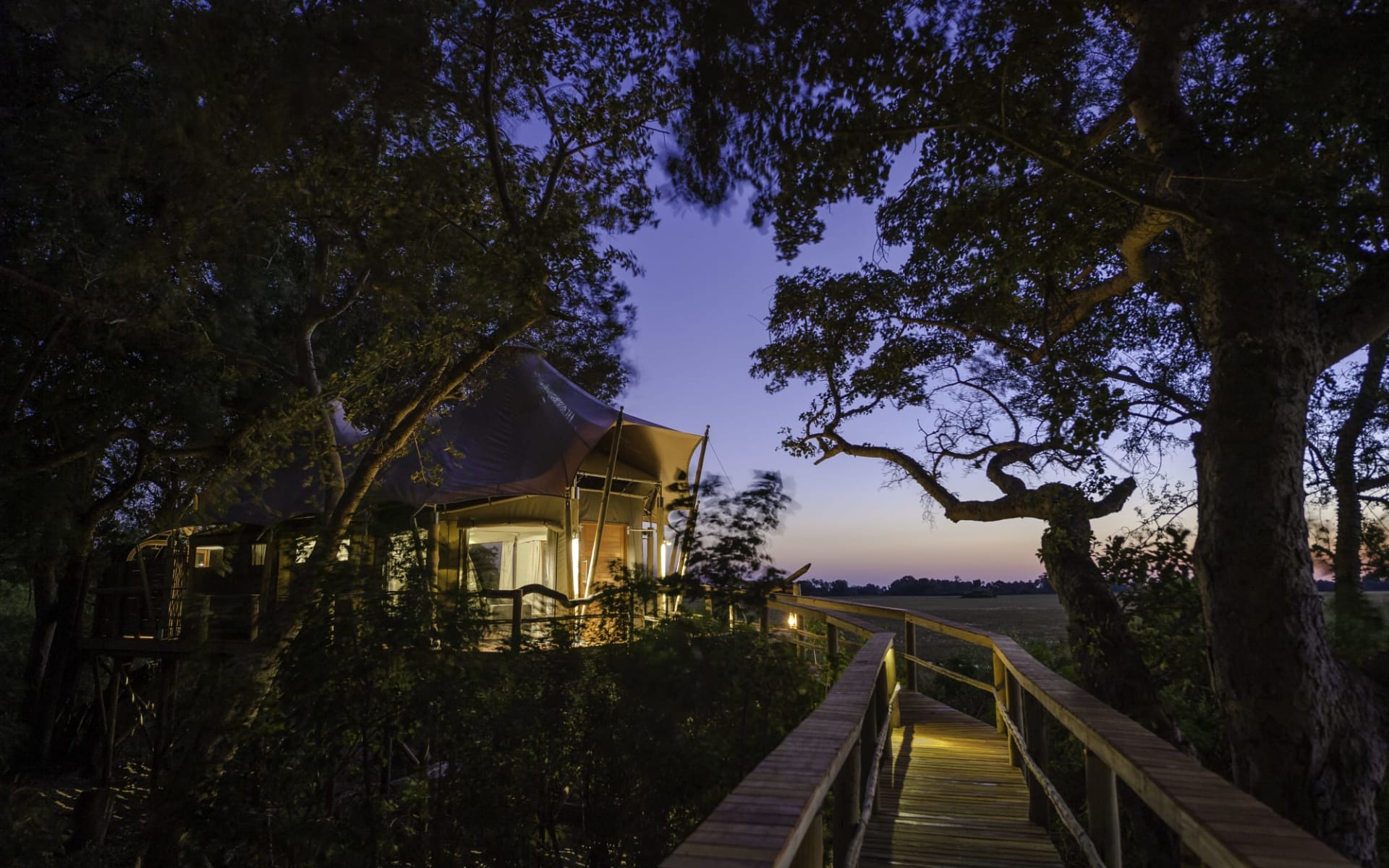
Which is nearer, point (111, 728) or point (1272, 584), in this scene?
point (1272, 584)

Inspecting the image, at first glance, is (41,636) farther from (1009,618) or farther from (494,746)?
(1009,618)

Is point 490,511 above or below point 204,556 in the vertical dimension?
above

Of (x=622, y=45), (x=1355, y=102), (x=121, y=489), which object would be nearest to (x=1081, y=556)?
(x=1355, y=102)

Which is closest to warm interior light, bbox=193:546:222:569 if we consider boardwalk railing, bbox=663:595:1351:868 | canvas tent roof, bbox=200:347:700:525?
canvas tent roof, bbox=200:347:700:525

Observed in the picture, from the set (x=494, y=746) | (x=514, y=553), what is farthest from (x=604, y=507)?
(x=494, y=746)

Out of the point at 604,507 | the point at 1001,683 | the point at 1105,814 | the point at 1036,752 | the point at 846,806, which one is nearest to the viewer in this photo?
the point at 1105,814

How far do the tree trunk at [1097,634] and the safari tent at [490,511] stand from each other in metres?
7.64

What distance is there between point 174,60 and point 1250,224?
9.38 meters

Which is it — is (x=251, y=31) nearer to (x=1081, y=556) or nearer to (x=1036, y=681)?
(x=1036, y=681)

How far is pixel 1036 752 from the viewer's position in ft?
16.6

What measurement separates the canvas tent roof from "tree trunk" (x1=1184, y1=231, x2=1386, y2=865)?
1109 cm

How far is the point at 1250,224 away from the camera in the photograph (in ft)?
18.0

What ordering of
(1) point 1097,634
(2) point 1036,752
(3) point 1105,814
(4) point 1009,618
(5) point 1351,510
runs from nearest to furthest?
(3) point 1105,814 → (2) point 1036,752 → (1) point 1097,634 → (5) point 1351,510 → (4) point 1009,618

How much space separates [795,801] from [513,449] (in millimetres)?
15009
